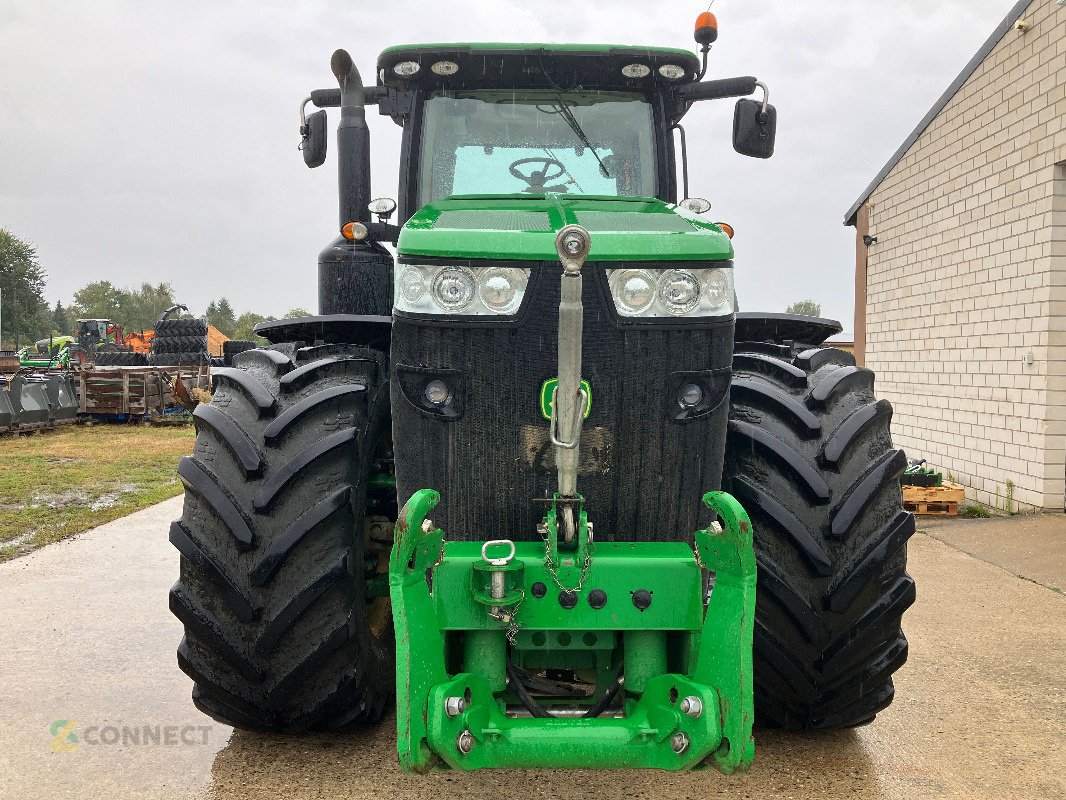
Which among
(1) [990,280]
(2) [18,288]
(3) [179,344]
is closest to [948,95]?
(1) [990,280]

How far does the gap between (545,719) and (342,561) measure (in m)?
0.90

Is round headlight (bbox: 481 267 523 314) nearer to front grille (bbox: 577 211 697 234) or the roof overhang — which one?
front grille (bbox: 577 211 697 234)

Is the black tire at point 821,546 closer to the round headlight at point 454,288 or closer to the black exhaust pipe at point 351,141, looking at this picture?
the round headlight at point 454,288

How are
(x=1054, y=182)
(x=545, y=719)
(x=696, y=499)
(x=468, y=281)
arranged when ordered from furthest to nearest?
(x=1054, y=182) < (x=696, y=499) < (x=468, y=281) < (x=545, y=719)

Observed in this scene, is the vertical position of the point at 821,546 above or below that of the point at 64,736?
above

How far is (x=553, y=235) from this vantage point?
263 centimetres

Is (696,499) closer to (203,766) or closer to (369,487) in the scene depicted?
(369,487)

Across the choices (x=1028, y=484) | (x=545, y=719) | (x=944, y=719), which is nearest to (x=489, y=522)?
(x=545, y=719)

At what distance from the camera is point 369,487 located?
334 cm

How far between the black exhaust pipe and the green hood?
534 millimetres

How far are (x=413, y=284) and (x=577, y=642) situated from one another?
1.13 metres

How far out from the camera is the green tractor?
245 centimetres

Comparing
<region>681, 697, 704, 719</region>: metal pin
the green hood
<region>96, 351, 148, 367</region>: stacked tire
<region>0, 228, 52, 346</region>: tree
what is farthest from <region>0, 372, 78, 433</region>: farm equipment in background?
<region>0, 228, 52, 346</region>: tree

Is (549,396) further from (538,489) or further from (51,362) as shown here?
(51,362)
